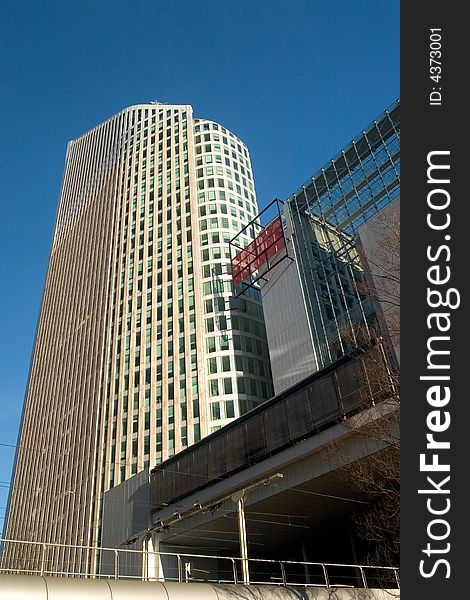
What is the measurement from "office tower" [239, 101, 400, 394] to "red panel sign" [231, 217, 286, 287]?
842 mm

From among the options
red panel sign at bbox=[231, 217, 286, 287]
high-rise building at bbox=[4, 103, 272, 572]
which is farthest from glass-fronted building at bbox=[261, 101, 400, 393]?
high-rise building at bbox=[4, 103, 272, 572]

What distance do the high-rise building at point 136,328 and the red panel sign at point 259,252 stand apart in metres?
5.17

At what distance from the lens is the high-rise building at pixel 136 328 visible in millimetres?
65688

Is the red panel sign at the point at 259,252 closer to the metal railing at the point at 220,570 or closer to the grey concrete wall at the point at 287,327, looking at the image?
the grey concrete wall at the point at 287,327

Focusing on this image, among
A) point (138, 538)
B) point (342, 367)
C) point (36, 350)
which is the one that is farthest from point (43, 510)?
point (342, 367)

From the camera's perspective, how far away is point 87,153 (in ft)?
375

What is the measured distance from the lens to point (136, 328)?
75.8 m

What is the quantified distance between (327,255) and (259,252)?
10.7 meters

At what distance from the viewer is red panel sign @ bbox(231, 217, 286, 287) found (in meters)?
59.8

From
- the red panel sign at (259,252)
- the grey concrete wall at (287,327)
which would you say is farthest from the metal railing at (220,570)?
the red panel sign at (259,252)

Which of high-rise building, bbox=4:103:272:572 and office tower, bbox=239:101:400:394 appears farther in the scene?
high-rise building, bbox=4:103:272:572

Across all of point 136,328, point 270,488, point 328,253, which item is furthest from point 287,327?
point 136,328

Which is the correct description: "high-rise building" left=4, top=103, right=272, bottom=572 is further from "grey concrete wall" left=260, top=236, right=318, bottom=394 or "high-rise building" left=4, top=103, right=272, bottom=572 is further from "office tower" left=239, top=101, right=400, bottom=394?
"office tower" left=239, top=101, right=400, bottom=394

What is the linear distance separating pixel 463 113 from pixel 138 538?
117 feet
